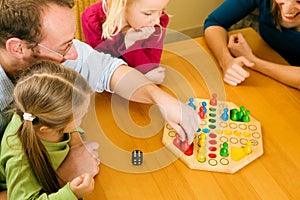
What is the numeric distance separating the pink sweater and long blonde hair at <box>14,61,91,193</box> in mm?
340

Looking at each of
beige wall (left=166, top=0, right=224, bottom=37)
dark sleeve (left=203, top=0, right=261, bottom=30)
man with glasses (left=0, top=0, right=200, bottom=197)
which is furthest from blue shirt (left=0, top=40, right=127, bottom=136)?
beige wall (left=166, top=0, right=224, bottom=37)

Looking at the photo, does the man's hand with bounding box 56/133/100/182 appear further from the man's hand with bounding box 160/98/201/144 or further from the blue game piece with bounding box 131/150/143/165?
the man's hand with bounding box 160/98/201/144

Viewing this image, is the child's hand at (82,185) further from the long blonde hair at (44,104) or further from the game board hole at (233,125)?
the game board hole at (233,125)

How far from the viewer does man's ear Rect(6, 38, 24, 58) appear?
88cm

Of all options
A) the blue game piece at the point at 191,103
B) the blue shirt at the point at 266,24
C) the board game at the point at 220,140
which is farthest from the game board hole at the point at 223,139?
the blue shirt at the point at 266,24

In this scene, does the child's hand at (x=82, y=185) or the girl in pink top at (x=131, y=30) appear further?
the girl in pink top at (x=131, y=30)

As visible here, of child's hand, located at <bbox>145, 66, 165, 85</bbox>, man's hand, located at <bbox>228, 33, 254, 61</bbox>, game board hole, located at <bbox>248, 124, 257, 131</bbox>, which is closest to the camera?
game board hole, located at <bbox>248, 124, 257, 131</bbox>

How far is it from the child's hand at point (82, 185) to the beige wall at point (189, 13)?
4.77ft

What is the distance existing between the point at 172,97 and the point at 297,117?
36 centimetres

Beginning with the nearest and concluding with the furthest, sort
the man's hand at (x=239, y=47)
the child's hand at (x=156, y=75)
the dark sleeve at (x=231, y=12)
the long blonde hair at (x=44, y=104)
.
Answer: the long blonde hair at (x=44, y=104)
the child's hand at (x=156, y=75)
the man's hand at (x=239, y=47)
the dark sleeve at (x=231, y=12)

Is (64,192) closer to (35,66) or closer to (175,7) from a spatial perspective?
(35,66)

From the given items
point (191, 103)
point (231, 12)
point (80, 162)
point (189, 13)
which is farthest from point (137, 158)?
point (189, 13)

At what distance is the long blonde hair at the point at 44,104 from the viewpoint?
0.82m

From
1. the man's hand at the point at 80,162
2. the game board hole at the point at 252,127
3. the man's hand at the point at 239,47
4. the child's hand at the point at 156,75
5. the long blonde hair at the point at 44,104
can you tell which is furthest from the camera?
the man's hand at the point at 239,47
